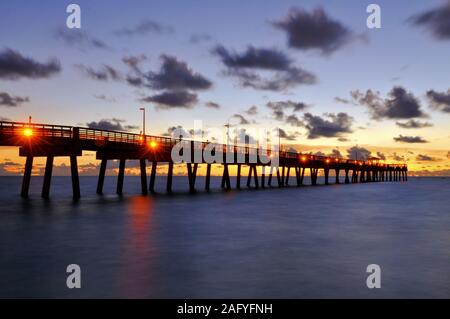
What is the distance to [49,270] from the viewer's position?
46.9ft

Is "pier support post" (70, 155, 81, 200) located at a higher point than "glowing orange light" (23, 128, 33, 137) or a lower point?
lower

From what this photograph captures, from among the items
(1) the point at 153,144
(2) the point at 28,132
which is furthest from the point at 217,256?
(1) the point at 153,144

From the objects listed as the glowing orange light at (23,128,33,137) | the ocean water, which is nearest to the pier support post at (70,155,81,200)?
the glowing orange light at (23,128,33,137)

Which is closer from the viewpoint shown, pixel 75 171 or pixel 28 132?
pixel 28 132

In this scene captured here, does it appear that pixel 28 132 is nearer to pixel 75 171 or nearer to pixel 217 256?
pixel 75 171

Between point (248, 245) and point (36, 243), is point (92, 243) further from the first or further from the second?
point (248, 245)

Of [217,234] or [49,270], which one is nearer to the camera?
[49,270]

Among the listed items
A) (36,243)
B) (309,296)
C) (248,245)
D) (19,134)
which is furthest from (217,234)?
(19,134)

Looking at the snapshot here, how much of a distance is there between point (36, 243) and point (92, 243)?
2.52 metres

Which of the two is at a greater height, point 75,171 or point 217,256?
point 75,171

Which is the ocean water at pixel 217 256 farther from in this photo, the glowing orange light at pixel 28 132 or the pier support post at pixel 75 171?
the pier support post at pixel 75 171

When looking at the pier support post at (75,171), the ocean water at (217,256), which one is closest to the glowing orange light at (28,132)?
the pier support post at (75,171)

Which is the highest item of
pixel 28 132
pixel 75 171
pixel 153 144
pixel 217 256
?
pixel 28 132

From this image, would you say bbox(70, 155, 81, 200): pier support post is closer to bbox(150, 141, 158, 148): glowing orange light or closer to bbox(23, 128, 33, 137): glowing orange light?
bbox(23, 128, 33, 137): glowing orange light
